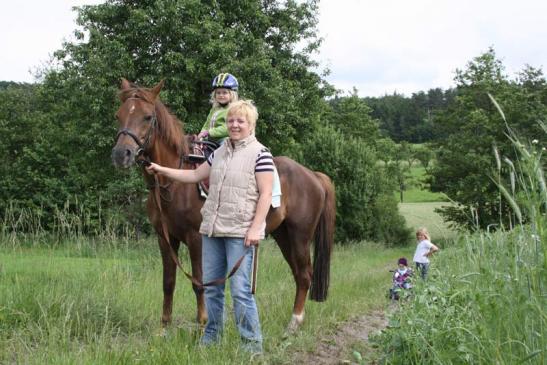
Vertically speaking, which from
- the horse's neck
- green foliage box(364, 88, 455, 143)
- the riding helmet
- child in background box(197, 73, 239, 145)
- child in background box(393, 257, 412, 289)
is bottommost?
child in background box(393, 257, 412, 289)

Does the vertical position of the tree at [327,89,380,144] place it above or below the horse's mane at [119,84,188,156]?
above

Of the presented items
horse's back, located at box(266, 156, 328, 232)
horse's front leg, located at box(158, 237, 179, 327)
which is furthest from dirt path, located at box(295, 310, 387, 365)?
horse's front leg, located at box(158, 237, 179, 327)

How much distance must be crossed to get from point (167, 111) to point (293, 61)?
1791 centimetres

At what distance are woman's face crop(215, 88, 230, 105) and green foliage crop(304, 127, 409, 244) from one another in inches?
768

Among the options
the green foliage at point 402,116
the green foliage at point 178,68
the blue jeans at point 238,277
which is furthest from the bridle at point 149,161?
the green foliage at point 402,116

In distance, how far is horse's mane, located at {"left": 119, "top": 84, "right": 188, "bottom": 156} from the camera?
536cm

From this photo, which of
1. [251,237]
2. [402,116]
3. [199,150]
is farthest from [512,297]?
[402,116]

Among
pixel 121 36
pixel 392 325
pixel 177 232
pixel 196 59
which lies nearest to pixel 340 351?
pixel 392 325

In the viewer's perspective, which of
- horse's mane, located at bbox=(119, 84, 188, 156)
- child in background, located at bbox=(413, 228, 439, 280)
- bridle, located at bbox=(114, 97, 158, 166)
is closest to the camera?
bridle, located at bbox=(114, 97, 158, 166)

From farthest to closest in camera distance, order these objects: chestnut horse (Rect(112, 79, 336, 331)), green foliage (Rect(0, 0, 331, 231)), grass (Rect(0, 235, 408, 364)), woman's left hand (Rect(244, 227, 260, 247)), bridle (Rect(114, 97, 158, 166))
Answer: green foliage (Rect(0, 0, 331, 231)), chestnut horse (Rect(112, 79, 336, 331)), bridle (Rect(114, 97, 158, 166)), woman's left hand (Rect(244, 227, 260, 247)), grass (Rect(0, 235, 408, 364))

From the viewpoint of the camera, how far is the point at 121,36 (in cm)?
1878

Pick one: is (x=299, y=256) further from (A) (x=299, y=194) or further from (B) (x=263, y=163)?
(B) (x=263, y=163)

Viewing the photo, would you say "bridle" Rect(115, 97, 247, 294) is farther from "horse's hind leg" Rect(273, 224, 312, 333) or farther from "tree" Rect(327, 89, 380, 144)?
"tree" Rect(327, 89, 380, 144)

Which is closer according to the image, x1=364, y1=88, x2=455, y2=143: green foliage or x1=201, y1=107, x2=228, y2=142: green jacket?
x1=201, y1=107, x2=228, y2=142: green jacket
